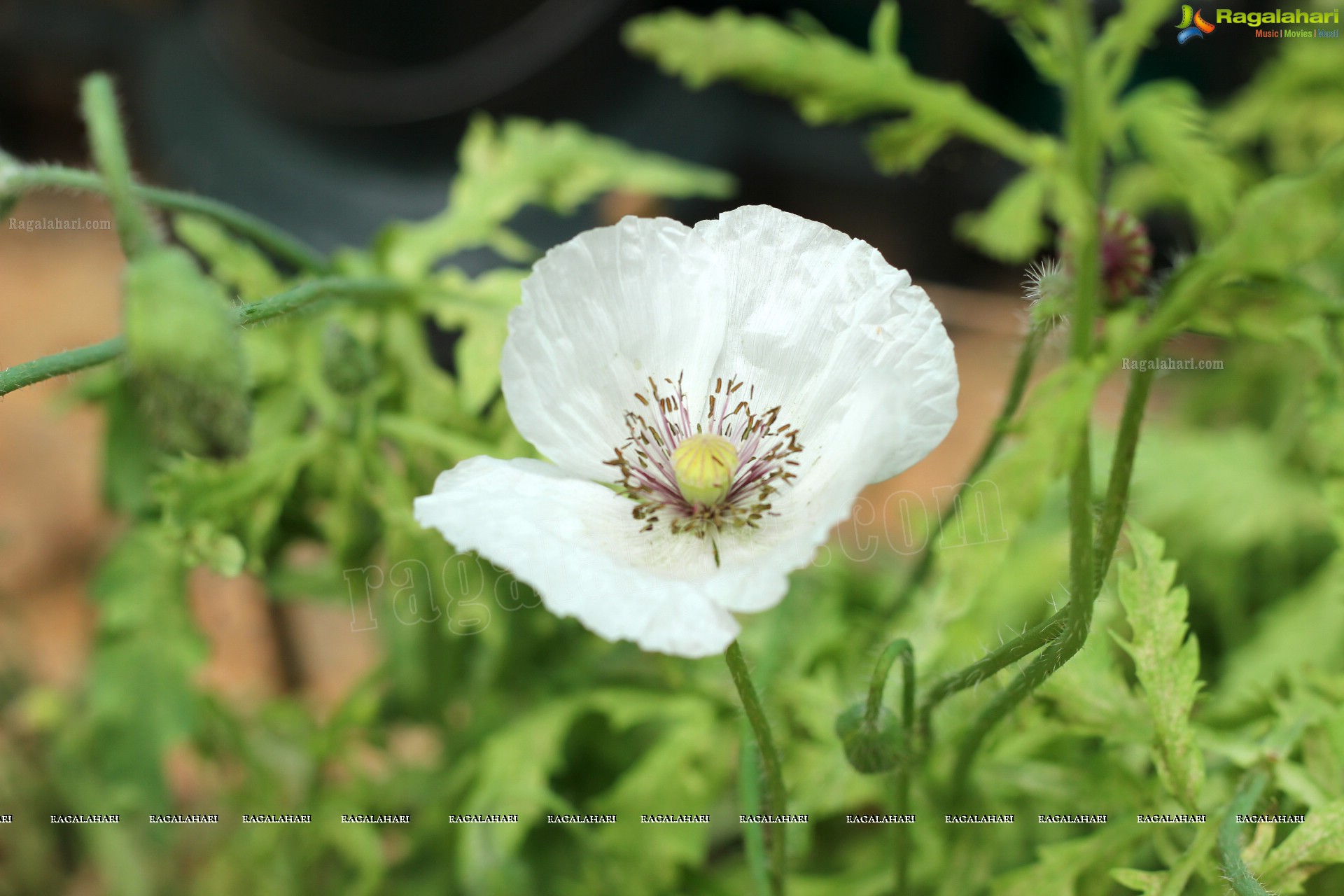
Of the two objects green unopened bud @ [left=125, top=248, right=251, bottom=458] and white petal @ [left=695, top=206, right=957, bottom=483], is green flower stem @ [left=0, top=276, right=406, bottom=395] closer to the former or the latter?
green unopened bud @ [left=125, top=248, right=251, bottom=458]

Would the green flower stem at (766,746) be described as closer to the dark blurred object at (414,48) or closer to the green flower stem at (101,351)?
the green flower stem at (101,351)

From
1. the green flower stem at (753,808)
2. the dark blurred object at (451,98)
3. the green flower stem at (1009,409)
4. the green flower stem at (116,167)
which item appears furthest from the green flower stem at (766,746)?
the dark blurred object at (451,98)

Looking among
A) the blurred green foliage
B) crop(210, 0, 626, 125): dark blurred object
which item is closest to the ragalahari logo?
the blurred green foliage

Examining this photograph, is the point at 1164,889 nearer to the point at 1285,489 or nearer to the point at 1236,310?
the point at 1236,310

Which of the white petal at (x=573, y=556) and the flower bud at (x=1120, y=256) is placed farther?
the flower bud at (x=1120, y=256)

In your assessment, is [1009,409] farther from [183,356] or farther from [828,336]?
[183,356]

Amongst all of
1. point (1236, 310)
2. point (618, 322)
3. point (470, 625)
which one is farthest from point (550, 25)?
point (1236, 310)
